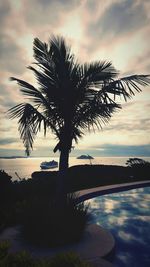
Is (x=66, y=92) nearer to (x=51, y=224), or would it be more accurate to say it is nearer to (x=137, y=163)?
(x=51, y=224)

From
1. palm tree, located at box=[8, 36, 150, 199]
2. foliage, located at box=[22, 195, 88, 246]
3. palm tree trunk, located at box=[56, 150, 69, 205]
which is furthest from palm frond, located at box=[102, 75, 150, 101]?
foliage, located at box=[22, 195, 88, 246]

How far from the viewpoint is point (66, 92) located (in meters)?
7.10

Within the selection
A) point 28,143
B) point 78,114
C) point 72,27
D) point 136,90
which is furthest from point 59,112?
point 72,27

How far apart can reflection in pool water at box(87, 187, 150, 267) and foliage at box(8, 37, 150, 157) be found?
2996 millimetres

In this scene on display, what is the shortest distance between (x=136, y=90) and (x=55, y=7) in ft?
11.4

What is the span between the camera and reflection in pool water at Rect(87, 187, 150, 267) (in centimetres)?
551

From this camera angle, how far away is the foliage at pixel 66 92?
7070 millimetres

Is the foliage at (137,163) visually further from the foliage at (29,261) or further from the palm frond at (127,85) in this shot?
the foliage at (29,261)

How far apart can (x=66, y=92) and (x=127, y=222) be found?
4851 mm

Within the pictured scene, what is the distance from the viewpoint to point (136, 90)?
7191mm

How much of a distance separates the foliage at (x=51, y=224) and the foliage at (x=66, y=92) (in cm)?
170

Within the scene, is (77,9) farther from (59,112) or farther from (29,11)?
(59,112)

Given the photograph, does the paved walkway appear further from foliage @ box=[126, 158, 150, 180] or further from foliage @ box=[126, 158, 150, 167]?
foliage @ box=[126, 158, 150, 167]

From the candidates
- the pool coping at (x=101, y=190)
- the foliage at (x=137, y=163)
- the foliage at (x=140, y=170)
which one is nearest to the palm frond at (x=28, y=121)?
the pool coping at (x=101, y=190)
